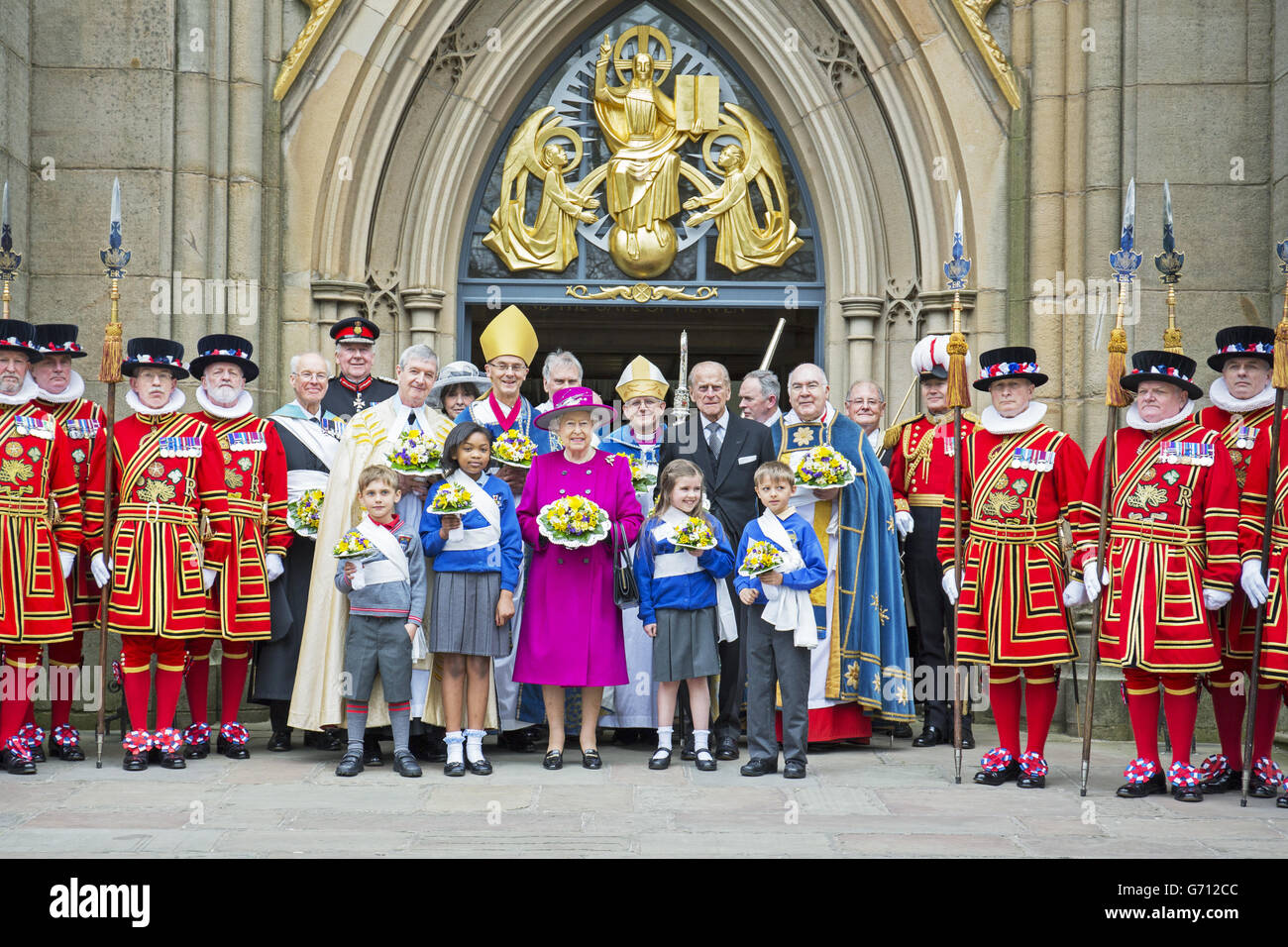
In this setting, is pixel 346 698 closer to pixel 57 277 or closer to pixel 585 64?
pixel 57 277

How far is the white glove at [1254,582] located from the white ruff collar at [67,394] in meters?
5.45

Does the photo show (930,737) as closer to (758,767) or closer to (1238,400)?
(758,767)

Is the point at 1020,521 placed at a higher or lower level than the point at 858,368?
lower

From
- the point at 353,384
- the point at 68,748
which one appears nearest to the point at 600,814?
the point at 68,748

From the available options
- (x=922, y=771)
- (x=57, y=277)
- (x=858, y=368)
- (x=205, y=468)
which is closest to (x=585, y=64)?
(x=858, y=368)

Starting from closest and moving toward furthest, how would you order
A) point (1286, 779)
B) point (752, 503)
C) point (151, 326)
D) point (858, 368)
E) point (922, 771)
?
point (1286, 779), point (922, 771), point (752, 503), point (151, 326), point (858, 368)

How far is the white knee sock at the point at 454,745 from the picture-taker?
711 cm

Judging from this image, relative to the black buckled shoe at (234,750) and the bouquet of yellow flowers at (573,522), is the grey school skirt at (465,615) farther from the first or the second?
the black buckled shoe at (234,750)

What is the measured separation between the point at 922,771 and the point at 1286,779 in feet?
5.27

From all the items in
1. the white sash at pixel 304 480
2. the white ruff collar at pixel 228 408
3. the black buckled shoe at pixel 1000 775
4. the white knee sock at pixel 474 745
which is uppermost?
the white ruff collar at pixel 228 408

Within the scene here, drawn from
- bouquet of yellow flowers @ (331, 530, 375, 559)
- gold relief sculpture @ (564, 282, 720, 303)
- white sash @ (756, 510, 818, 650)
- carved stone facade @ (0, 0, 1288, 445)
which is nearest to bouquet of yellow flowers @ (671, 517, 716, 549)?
white sash @ (756, 510, 818, 650)

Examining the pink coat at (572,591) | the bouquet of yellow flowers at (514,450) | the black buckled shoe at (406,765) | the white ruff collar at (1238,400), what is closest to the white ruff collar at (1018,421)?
the white ruff collar at (1238,400)

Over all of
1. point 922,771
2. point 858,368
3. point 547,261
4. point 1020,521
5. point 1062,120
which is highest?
point 1062,120

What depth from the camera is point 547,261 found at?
10234mm
